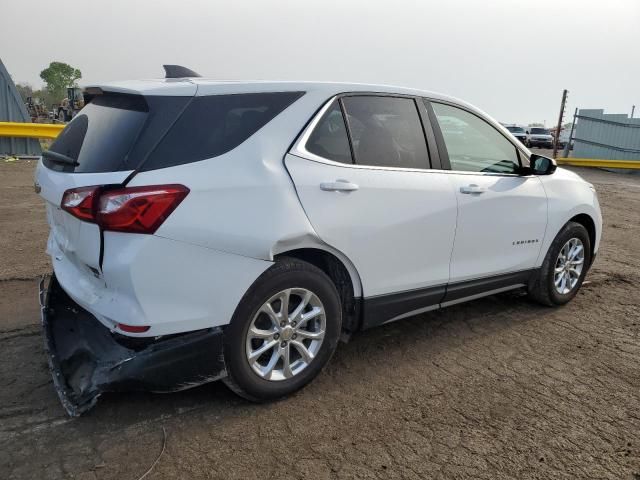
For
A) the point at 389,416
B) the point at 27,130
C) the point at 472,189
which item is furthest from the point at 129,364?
the point at 27,130

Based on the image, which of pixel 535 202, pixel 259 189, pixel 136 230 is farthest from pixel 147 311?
pixel 535 202

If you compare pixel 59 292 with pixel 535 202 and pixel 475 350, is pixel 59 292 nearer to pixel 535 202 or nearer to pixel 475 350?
pixel 475 350

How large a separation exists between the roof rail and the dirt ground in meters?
1.93

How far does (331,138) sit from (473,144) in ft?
4.50

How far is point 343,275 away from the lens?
3.27 metres

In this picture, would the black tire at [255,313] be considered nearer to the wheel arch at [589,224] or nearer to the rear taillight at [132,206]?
the rear taillight at [132,206]

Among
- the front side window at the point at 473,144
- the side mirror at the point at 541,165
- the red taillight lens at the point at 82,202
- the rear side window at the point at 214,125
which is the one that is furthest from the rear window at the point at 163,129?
the side mirror at the point at 541,165

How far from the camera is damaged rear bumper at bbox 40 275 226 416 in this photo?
266 centimetres

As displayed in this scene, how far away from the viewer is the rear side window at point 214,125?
2660 mm

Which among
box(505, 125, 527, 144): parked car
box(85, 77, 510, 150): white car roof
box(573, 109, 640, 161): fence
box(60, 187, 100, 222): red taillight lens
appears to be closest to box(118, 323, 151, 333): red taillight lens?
box(60, 187, 100, 222): red taillight lens

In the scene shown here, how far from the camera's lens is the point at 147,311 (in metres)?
2.57

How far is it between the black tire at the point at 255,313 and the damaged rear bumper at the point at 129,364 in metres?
A: 0.08

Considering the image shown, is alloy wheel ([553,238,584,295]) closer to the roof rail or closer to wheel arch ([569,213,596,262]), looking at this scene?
wheel arch ([569,213,596,262])

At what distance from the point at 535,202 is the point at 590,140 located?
→ 69.8 ft
